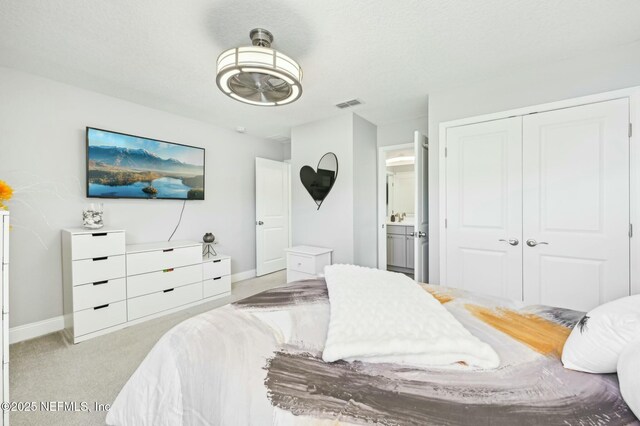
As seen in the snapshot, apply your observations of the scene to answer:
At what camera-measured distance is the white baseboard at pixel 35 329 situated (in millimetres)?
2357

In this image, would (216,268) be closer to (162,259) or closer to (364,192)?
(162,259)

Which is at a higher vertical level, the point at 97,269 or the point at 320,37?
the point at 320,37

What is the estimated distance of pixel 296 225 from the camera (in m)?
4.05

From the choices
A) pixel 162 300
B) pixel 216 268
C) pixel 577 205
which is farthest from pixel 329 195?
pixel 577 205

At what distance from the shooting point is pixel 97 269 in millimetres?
2477

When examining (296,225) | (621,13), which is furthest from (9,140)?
(621,13)

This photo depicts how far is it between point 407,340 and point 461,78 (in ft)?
8.54

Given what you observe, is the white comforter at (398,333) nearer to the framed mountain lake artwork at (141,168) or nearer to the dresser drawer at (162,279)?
the dresser drawer at (162,279)

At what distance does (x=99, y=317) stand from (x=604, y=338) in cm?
349

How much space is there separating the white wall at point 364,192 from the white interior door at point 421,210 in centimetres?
84

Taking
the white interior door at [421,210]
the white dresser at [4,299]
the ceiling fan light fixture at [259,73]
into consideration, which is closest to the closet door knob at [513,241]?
the white interior door at [421,210]

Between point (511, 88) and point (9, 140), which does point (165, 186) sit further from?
point (511, 88)

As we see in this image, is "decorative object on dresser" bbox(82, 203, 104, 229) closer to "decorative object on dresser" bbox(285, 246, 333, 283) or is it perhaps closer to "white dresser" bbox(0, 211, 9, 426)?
"white dresser" bbox(0, 211, 9, 426)

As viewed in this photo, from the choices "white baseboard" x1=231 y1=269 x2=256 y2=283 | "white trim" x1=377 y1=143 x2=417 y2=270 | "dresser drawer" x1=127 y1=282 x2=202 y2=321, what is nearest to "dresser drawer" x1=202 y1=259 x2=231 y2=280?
"dresser drawer" x1=127 y1=282 x2=202 y2=321
